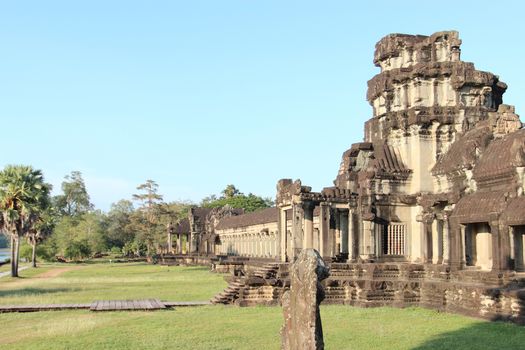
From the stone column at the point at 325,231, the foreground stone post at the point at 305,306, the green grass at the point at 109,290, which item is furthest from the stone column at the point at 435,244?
the foreground stone post at the point at 305,306

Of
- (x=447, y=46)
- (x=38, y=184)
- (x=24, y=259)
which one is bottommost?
(x=24, y=259)

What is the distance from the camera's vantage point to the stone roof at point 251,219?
48125 millimetres

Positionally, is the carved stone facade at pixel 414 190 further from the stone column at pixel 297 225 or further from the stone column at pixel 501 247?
the stone column at pixel 501 247

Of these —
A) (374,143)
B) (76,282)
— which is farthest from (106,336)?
(76,282)

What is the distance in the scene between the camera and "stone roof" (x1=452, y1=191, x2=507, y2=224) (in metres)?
18.8

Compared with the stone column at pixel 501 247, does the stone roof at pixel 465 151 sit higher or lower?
higher

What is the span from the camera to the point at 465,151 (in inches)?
867

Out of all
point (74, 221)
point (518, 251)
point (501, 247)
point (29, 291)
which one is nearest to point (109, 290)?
point (29, 291)

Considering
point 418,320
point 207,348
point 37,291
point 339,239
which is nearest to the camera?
point 207,348

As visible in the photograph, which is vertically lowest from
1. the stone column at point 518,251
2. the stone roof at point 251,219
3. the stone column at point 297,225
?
the stone column at point 518,251

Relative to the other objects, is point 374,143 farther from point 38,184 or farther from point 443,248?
point 38,184

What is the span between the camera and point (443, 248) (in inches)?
907

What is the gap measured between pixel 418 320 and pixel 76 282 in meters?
24.7

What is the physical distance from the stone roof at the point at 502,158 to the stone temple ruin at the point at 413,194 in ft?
0.16
